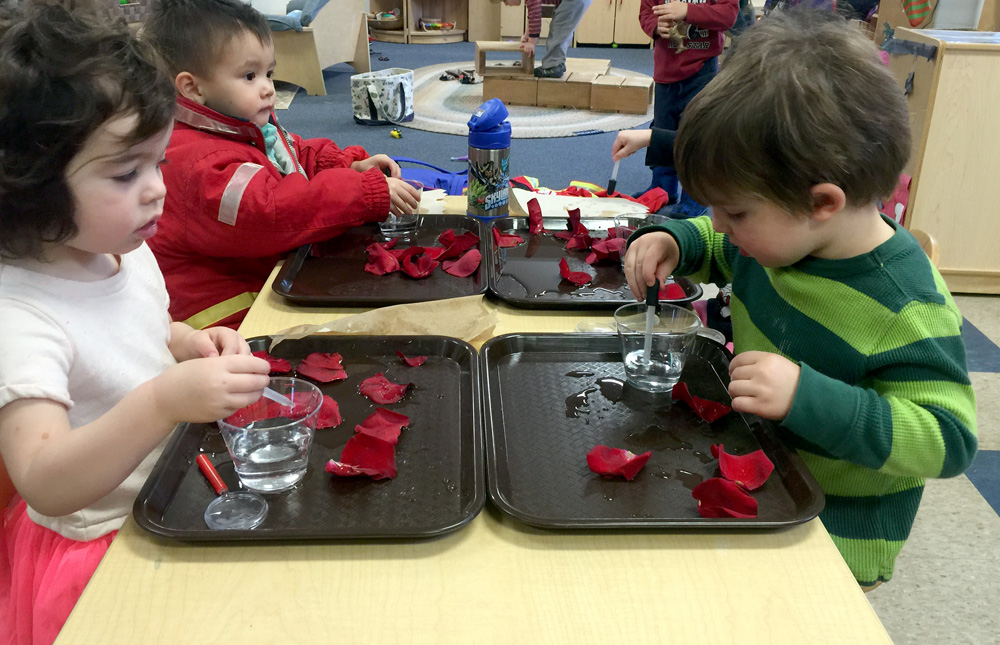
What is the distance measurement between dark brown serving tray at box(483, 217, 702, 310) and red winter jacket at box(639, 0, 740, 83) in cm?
188

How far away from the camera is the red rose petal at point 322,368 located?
3.26ft

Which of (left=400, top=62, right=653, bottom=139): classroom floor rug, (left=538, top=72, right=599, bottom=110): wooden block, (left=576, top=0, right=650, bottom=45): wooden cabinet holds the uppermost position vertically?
(left=576, top=0, right=650, bottom=45): wooden cabinet

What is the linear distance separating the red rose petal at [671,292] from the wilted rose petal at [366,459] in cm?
59

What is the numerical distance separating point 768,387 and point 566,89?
4653 millimetres

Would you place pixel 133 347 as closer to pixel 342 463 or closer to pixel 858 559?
pixel 342 463

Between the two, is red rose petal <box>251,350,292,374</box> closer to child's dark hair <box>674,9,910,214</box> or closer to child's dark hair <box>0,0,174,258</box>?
child's dark hair <box>0,0,174,258</box>

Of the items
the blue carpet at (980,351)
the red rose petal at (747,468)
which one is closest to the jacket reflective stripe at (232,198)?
the red rose petal at (747,468)

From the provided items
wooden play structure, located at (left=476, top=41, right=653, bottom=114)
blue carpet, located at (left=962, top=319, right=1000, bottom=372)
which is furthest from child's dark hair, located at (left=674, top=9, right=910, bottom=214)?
wooden play structure, located at (left=476, top=41, right=653, bottom=114)

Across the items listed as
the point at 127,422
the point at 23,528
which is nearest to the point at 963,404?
the point at 127,422

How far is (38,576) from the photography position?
87 centimetres

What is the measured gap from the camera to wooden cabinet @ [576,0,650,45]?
731 cm

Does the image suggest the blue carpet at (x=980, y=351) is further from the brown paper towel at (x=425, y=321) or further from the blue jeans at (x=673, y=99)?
the brown paper towel at (x=425, y=321)

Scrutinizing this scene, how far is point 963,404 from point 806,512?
8.7 inches

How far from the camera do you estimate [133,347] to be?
978 mm
